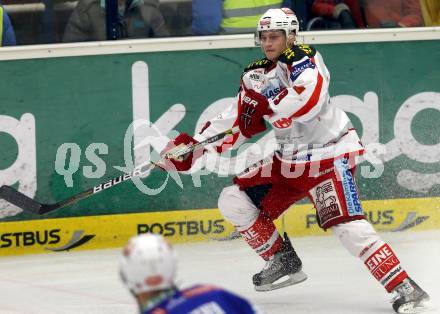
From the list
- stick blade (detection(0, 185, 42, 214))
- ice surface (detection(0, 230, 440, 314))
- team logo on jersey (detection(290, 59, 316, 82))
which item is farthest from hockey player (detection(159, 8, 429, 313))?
stick blade (detection(0, 185, 42, 214))

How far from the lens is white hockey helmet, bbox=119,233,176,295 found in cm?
330

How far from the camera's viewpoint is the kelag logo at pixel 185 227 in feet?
23.7

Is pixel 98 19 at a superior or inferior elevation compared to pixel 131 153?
superior

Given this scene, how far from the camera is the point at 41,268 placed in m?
6.84

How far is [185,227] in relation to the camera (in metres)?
7.26

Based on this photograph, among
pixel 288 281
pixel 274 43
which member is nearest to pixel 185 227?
pixel 288 281

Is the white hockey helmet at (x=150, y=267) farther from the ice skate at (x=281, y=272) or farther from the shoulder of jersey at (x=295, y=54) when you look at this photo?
the ice skate at (x=281, y=272)

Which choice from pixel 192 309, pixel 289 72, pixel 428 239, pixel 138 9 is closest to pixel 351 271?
pixel 428 239

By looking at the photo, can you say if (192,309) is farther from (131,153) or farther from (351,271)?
(131,153)

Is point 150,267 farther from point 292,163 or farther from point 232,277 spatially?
point 232,277

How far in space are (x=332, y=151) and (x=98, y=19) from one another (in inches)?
78.7

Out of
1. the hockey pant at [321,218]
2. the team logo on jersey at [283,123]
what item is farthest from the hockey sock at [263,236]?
the team logo on jersey at [283,123]

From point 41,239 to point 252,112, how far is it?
6.21ft

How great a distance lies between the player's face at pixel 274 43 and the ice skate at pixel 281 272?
0.89m
